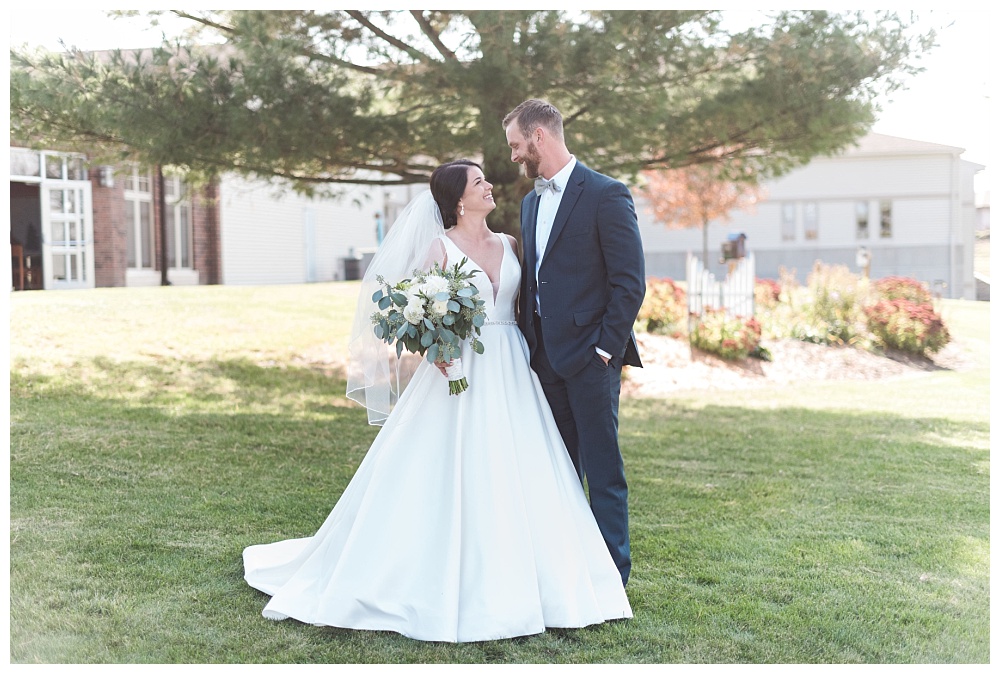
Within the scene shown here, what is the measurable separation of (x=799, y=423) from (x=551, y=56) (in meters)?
4.57

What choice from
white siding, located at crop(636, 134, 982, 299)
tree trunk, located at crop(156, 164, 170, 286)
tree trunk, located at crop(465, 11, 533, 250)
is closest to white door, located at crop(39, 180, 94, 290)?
tree trunk, located at crop(156, 164, 170, 286)

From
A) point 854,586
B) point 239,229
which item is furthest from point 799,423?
point 239,229

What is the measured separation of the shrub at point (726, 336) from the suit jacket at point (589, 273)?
9.13 meters

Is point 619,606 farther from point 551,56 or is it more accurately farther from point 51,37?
point 51,37

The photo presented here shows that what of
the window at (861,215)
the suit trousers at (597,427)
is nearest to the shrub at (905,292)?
the suit trousers at (597,427)

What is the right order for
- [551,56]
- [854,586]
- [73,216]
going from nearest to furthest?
[854,586], [551,56], [73,216]

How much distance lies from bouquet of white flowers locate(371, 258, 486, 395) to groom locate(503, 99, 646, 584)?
348mm

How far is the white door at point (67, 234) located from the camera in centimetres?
1762

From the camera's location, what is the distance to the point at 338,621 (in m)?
3.84

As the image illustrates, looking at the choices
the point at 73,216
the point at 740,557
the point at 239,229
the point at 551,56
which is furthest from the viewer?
the point at 239,229

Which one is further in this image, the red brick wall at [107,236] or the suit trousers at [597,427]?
the red brick wall at [107,236]

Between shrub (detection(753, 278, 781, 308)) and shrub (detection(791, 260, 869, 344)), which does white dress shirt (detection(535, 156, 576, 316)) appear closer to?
shrub (detection(791, 260, 869, 344))

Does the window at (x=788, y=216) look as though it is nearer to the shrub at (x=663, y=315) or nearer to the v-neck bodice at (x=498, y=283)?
the shrub at (x=663, y=315)

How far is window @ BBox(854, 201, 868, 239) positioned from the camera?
31.0m
